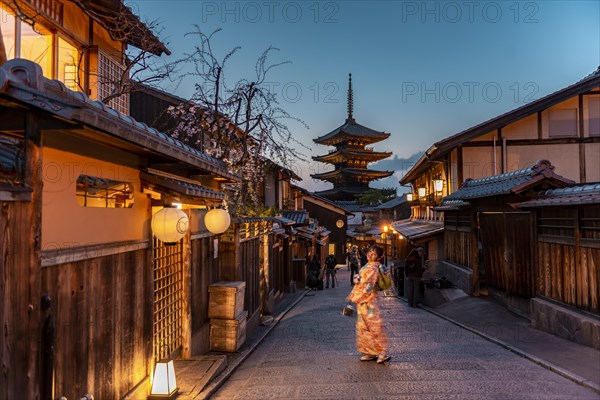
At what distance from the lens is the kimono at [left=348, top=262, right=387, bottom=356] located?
7859 mm

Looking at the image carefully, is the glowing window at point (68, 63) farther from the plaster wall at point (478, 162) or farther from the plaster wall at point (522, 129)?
the plaster wall at point (522, 129)

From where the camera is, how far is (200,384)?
650cm

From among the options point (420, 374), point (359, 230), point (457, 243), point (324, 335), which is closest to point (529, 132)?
point (457, 243)

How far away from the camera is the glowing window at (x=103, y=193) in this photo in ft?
15.7

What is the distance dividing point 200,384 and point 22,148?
4.40 metres

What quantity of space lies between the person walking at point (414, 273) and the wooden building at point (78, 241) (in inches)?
387

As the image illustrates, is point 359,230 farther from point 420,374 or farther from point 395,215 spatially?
point 420,374

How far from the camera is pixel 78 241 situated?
4.39 metres

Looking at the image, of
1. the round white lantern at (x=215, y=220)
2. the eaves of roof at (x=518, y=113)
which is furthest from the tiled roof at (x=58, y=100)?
the eaves of roof at (x=518, y=113)

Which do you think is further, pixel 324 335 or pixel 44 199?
pixel 324 335

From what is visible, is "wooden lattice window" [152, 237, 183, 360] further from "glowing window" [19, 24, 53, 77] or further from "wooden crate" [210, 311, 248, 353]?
"glowing window" [19, 24, 53, 77]

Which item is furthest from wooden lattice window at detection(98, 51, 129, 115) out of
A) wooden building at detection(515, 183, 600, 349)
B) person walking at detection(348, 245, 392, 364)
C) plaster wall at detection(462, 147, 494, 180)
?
plaster wall at detection(462, 147, 494, 180)

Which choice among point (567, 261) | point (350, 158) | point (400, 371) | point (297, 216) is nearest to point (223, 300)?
point (400, 371)

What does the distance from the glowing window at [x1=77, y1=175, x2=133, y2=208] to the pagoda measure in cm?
5148
